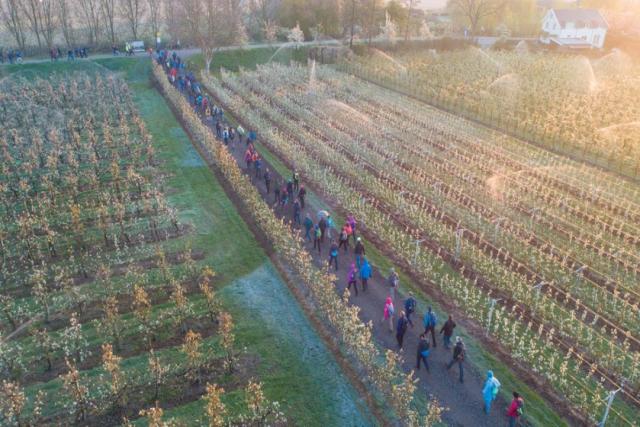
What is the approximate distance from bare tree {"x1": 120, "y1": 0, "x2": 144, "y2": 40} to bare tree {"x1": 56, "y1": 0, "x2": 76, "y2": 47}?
19.1 ft

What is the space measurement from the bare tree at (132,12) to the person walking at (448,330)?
174ft

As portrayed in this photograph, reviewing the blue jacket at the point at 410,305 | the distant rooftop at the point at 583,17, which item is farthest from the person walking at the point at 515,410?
the distant rooftop at the point at 583,17

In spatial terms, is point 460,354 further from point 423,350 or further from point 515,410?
point 515,410

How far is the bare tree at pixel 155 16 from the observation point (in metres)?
57.3

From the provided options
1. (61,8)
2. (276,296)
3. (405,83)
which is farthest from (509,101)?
(61,8)

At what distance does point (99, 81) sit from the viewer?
40.3m

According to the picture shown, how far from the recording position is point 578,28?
69.7 m

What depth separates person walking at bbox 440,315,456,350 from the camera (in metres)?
14.2

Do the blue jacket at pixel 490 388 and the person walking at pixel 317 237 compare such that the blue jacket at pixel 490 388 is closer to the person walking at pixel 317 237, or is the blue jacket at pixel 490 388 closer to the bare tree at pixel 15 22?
the person walking at pixel 317 237

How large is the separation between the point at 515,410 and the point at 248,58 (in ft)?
162

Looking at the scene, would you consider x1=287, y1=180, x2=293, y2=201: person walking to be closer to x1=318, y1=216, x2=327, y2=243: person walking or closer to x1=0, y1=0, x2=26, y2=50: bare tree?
x1=318, y1=216, x2=327, y2=243: person walking

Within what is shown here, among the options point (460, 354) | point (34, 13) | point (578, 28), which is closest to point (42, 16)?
point (34, 13)

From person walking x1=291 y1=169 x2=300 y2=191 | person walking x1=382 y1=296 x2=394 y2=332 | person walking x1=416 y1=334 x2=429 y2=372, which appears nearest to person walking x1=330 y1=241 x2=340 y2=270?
person walking x1=382 y1=296 x2=394 y2=332

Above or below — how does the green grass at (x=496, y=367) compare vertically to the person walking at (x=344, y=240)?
below
